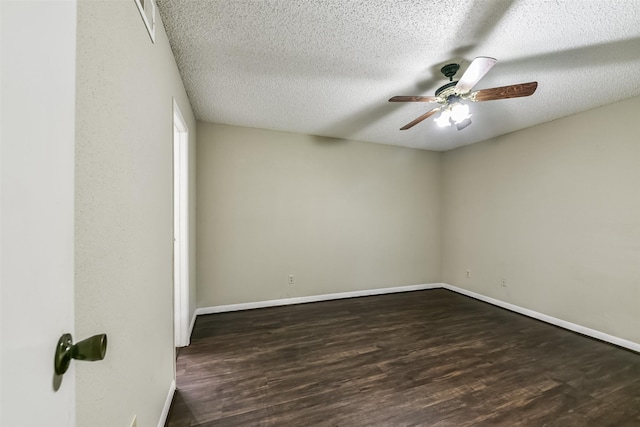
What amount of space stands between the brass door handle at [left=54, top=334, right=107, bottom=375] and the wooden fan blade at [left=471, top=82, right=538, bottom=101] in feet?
7.62

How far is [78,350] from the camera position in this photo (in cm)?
48

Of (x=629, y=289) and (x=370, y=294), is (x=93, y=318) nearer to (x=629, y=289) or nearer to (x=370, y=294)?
(x=370, y=294)

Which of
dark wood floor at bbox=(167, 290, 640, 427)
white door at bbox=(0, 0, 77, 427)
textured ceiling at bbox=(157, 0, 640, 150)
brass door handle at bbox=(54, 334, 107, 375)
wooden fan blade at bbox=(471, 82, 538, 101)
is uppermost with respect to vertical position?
textured ceiling at bbox=(157, 0, 640, 150)

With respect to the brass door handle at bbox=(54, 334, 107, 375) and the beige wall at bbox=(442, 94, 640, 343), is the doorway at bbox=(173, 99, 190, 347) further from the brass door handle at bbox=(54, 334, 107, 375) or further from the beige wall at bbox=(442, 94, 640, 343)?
the beige wall at bbox=(442, 94, 640, 343)

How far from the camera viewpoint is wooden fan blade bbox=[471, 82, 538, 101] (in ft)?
5.51

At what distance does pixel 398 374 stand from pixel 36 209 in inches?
90.4

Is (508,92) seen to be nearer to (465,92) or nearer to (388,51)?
(465,92)

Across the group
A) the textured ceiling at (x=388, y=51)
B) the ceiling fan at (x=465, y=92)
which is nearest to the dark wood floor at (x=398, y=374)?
the ceiling fan at (x=465, y=92)

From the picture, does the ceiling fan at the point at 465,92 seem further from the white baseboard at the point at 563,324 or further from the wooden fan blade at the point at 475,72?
the white baseboard at the point at 563,324

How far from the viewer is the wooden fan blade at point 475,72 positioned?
1.52m

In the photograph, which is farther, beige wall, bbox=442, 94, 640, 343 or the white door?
beige wall, bbox=442, 94, 640, 343

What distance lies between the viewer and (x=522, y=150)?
3.31m

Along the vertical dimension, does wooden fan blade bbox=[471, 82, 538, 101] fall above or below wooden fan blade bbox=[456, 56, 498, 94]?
below

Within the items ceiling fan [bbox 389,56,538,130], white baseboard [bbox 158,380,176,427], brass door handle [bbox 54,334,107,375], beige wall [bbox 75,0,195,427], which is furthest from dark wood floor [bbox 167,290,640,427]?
ceiling fan [bbox 389,56,538,130]
